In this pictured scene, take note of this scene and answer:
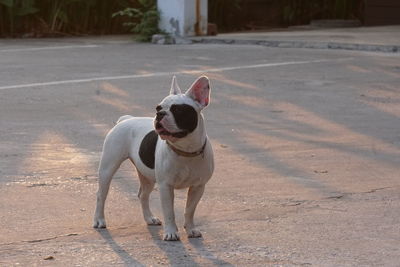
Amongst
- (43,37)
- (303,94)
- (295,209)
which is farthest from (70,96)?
(43,37)

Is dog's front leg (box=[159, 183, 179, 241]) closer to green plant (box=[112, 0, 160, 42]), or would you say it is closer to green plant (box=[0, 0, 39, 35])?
green plant (box=[112, 0, 160, 42])

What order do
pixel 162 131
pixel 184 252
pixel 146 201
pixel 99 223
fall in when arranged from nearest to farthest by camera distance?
1. pixel 162 131
2. pixel 184 252
3. pixel 99 223
4. pixel 146 201

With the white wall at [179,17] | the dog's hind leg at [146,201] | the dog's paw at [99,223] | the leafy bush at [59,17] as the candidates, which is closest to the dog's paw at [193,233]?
the dog's hind leg at [146,201]

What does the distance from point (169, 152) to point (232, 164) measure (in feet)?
6.74

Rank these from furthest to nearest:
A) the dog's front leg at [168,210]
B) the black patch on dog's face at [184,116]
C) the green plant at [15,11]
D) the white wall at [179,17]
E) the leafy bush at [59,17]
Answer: the leafy bush at [59,17] < the green plant at [15,11] < the white wall at [179,17] < the dog's front leg at [168,210] < the black patch on dog's face at [184,116]

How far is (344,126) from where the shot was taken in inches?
348

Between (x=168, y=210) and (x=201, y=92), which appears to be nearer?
(x=201, y=92)

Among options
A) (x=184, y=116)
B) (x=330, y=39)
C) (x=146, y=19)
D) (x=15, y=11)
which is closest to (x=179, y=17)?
(x=146, y=19)

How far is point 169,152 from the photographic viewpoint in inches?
204

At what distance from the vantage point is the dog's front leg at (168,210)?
5.23 m

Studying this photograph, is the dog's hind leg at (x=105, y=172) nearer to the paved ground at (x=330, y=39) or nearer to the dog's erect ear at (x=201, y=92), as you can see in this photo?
the dog's erect ear at (x=201, y=92)

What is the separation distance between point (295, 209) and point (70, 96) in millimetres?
5010

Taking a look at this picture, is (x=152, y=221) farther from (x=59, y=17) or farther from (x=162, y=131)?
(x=59, y=17)

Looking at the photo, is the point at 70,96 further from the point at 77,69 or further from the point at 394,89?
the point at 394,89
